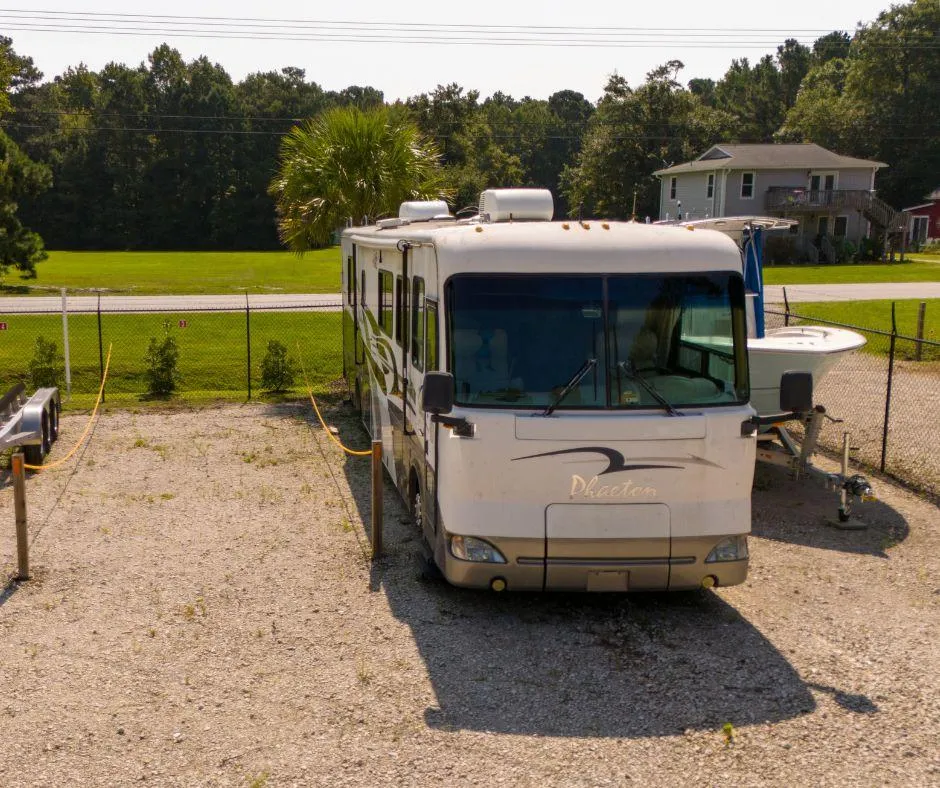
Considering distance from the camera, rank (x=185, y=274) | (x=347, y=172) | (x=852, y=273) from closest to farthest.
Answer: (x=347, y=172) → (x=852, y=273) → (x=185, y=274)

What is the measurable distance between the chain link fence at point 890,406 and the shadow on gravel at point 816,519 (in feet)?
3.35

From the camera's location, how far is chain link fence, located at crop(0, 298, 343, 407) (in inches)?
722

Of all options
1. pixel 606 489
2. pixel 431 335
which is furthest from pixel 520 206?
pixel 606 489

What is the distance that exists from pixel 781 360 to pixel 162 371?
11.2 meters

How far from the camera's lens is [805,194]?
51.1 metres

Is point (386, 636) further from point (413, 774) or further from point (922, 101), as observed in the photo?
point (922, 101)

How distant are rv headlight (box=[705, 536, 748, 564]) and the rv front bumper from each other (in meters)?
0.03

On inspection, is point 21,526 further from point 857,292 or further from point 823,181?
point 823,181

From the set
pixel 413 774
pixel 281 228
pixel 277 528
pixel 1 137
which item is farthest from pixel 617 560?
pixel 1 137

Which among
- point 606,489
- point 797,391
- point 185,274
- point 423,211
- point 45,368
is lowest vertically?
point 185,274

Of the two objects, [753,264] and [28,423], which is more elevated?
[753,264]

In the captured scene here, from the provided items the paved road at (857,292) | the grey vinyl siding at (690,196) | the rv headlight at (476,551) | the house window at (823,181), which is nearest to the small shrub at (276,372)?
the rv headlight at (476,551)

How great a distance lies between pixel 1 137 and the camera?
32719 mm

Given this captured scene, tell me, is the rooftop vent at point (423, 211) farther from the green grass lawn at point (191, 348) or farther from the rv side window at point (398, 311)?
the green grass lawn at point (191, 348)
